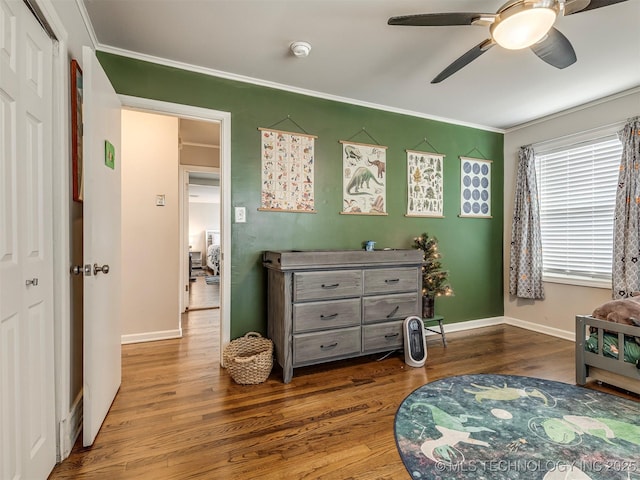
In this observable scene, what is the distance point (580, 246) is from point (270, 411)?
3.69 m

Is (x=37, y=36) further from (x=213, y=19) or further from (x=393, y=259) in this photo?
(x=393, y=259)

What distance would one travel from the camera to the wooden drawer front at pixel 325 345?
8.20 ft

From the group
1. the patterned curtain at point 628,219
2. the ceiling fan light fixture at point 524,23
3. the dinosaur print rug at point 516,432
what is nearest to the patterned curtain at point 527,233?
the patterned curtain at point 628,219

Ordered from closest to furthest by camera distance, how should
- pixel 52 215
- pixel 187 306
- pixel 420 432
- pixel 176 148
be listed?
pixel 52 215 < pixel 420 432 < pixel 176 148 < pixel 187 306

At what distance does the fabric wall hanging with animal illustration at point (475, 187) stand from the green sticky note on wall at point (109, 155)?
364 centimetres

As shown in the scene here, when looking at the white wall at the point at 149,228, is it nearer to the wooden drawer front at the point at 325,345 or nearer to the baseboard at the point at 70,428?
the baseboard at the point at 70,428

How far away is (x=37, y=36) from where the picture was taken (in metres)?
1.42

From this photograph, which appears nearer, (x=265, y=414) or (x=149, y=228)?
(x=265, y=414)

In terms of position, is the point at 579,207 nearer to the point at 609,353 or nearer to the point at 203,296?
the point at 609,353

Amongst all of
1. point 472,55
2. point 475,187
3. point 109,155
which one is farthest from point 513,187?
point 109,155

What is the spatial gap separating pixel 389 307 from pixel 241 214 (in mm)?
1564

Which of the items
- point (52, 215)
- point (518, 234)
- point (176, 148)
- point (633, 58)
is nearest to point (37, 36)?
Result: point (52, 215)

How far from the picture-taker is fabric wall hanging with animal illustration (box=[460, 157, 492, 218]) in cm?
396

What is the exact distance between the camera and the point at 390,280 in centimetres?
285
